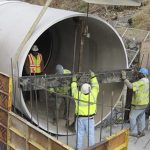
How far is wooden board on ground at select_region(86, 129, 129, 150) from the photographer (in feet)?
16.3

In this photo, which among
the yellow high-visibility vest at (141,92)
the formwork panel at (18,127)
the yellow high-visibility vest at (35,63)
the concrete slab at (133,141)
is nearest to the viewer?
the formwork panel at (18,127)

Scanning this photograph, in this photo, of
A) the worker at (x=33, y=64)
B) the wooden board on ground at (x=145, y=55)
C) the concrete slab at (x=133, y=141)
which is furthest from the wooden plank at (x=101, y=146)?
the wooden board on ground at (x=145, y=55)

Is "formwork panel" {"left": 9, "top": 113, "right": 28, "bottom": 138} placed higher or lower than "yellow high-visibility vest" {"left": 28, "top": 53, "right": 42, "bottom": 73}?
lower

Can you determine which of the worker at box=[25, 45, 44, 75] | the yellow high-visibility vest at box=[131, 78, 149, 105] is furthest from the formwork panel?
the yellow high-visibility vest at box=[131, 78, 149, 105]

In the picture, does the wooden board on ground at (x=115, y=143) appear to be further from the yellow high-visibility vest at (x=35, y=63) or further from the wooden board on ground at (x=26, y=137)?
the yellow high-visibility vest at (x=35, y=63)

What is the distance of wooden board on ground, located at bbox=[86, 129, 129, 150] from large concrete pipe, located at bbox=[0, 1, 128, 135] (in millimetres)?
1907

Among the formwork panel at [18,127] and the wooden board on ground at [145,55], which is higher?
the wooden board on ground at [145,55]

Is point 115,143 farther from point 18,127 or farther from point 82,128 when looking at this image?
point 18,127

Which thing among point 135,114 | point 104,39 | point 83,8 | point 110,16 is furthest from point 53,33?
point 83,8

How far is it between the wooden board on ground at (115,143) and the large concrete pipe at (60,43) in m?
1.91

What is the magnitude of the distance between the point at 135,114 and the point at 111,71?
1.05 meters

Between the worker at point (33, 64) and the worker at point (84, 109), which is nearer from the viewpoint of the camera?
the worker at point (84, 109)

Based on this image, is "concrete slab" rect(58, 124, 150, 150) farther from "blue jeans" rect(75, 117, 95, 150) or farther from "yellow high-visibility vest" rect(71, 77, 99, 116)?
"yellow high-visibility vest" rect(71, 77, 99, 116)

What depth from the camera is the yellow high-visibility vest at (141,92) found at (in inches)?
283
